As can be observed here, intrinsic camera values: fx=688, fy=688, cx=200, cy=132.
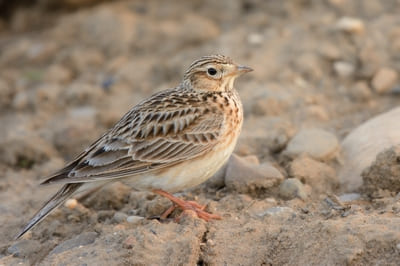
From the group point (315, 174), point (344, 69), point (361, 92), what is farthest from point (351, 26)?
Result: point (315, 174)

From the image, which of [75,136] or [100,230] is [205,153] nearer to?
[100,230]

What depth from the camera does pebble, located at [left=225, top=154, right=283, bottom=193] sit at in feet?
21.7

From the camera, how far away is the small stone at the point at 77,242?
580 centimetres

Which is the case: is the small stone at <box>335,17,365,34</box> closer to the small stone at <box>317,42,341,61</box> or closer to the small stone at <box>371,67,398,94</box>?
the small stone at <box>317,42,341,61</box>

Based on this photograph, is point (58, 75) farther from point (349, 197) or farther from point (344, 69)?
point (349, 197)

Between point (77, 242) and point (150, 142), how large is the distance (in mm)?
1093

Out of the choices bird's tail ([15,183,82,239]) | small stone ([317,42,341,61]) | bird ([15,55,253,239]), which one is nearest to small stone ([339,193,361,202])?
bird ([15,55,253,239])

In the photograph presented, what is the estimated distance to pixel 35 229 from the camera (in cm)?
A: 654

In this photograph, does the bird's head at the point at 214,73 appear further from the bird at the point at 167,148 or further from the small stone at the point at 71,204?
the small stone at the point at 71,204

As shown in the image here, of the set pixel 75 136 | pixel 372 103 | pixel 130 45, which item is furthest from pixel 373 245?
pixel 130 45

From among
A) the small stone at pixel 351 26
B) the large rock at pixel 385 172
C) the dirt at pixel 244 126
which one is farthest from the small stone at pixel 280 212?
the small stone at pixel 351 26

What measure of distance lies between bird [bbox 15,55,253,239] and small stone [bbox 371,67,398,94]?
3251 millimetres

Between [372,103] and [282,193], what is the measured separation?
2.96 m

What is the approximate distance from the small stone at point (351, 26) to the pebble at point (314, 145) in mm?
3044
